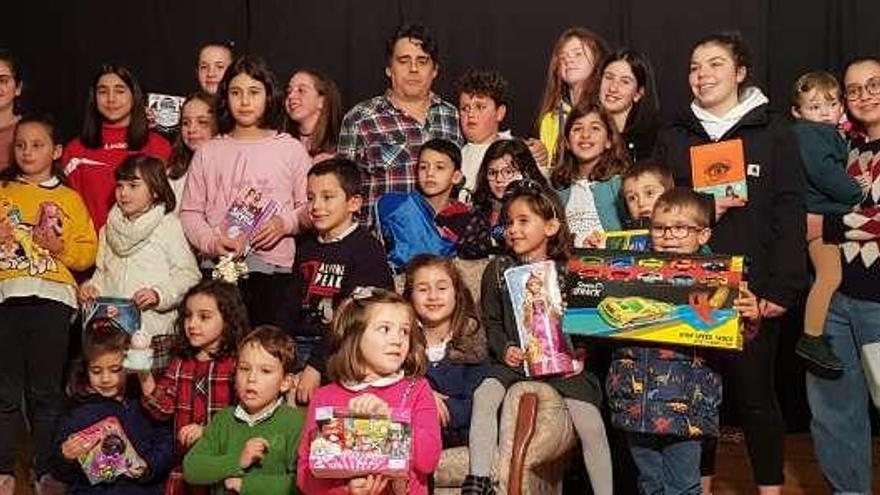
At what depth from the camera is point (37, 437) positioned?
4.66 m

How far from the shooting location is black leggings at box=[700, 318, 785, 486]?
3.99 metres

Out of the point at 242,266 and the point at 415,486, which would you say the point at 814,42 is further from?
the point at 415,486

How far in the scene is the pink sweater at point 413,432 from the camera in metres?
3.38

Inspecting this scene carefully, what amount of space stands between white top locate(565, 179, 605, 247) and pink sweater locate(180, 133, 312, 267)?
1061 millimetres

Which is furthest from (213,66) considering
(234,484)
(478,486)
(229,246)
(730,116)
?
(478,486)

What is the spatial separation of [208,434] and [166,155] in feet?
5.49

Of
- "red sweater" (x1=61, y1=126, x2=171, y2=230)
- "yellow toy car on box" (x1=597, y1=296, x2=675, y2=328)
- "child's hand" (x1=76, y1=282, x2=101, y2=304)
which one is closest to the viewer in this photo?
"yellow toy car on box" (x1=597, y1=296, x2=675, y2=328)

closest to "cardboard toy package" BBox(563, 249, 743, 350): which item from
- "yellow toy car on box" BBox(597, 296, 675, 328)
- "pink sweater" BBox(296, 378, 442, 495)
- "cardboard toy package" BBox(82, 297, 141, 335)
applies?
"yellow toy car on box" BBox(597, 296, 675, 328)

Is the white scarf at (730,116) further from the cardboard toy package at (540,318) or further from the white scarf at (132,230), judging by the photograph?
the white scarf at (132,230)

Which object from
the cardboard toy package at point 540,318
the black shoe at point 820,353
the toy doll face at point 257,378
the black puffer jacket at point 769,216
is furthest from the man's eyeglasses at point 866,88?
the toy doll face at point 257,378

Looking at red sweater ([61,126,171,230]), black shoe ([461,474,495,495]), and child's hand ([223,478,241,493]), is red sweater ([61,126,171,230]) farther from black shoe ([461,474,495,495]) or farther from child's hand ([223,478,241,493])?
black shoe ([461,474,495,495])

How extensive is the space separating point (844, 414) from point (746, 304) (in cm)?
96

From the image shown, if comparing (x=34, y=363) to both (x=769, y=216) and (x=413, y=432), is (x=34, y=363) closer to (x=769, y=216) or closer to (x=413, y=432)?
(x=413, y=432)

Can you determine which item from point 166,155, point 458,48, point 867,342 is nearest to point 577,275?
point 867,342
